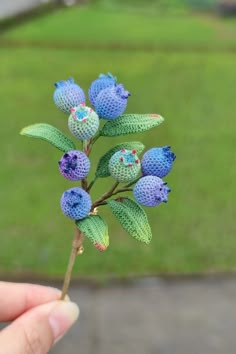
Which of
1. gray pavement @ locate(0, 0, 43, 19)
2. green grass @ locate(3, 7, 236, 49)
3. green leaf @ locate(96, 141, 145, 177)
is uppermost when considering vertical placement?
green leaf @ locate(96, 141, 145, 177)

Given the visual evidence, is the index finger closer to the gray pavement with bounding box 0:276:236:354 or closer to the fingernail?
the fingernail

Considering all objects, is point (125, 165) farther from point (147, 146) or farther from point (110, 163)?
point (147, 146)

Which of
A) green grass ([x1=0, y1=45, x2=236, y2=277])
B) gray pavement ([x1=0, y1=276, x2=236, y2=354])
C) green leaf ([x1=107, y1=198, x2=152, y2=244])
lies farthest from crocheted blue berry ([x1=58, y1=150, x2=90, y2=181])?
green grass ([x1=0, y1=45, x2=236, y2=277])

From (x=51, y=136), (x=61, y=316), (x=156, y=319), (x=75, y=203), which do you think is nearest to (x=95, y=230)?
(x=75, y=203)

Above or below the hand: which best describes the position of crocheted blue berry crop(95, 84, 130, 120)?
above

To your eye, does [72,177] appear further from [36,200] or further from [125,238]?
[36,200]

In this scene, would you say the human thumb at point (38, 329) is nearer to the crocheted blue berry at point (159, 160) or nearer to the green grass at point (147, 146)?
the crocheted blue berry at point (159, 160)

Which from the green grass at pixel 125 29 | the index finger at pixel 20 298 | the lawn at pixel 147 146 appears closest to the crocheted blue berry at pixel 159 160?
the index finger at pixel 20 298
